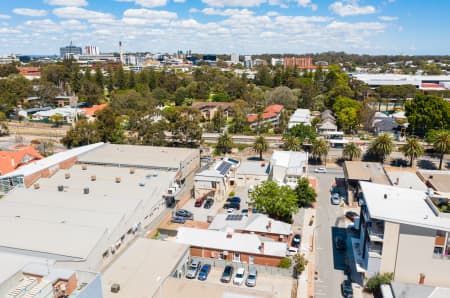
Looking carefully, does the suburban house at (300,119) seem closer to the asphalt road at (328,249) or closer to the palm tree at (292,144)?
the palm tree at (292,144)

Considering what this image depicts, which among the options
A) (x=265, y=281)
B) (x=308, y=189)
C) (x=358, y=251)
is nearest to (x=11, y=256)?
(x=265, y=281)

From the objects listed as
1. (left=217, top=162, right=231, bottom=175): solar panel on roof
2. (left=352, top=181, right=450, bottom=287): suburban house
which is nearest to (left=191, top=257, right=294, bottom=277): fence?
(left=352, top=181, right=450, bottom=287): suburban house

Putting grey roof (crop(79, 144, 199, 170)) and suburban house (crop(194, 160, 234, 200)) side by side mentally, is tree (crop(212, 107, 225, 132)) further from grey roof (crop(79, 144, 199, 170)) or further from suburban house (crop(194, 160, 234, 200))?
suburban house (crop(194, 160, 234, 200))

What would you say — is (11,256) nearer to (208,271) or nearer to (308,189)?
(208,271)

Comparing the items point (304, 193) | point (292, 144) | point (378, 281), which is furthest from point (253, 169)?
point (378, 281)

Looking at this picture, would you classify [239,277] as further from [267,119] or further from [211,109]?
[211,109]
